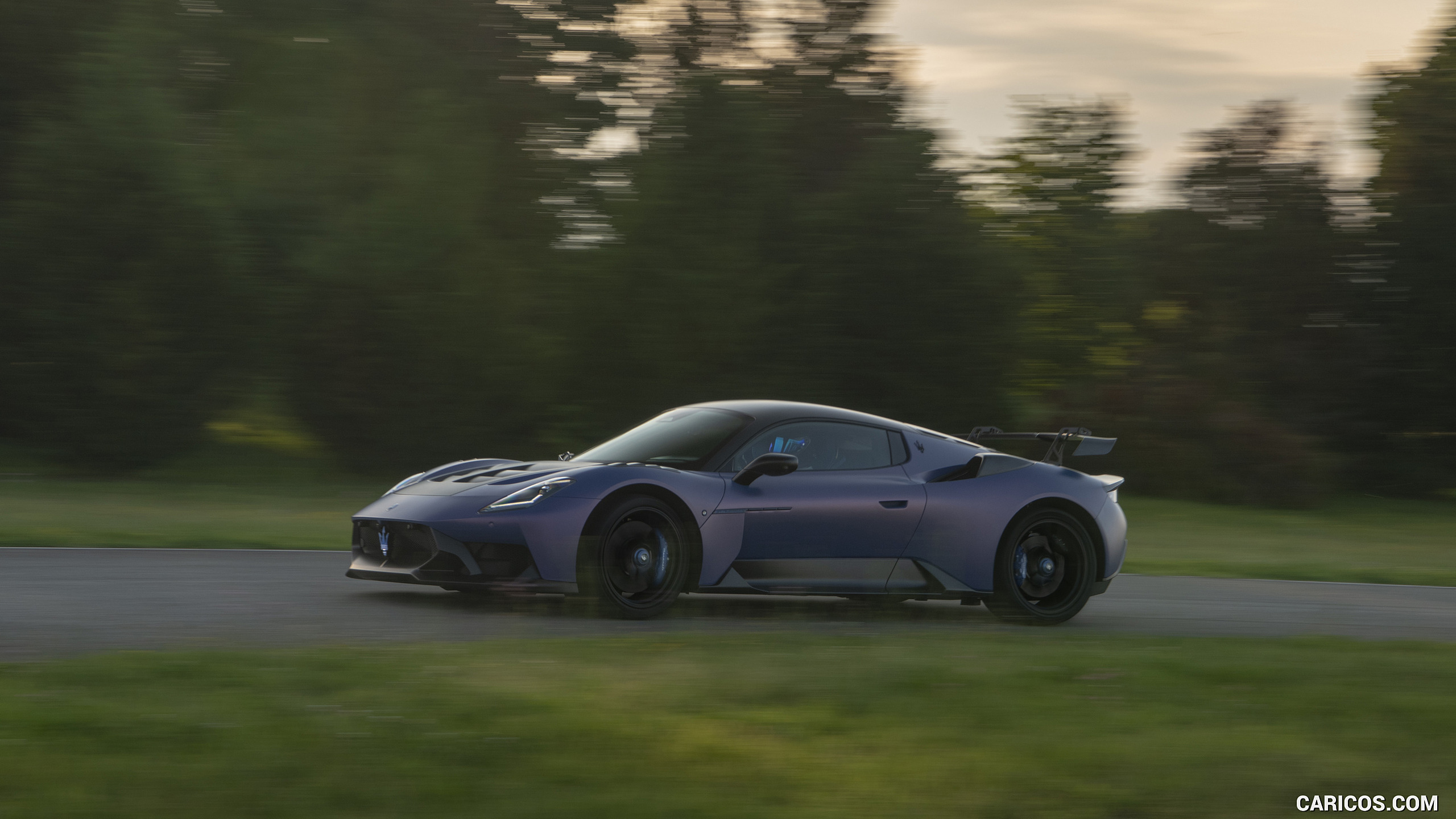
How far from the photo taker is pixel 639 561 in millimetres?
8164

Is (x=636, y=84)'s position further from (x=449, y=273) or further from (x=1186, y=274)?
(x=1186, y=274)

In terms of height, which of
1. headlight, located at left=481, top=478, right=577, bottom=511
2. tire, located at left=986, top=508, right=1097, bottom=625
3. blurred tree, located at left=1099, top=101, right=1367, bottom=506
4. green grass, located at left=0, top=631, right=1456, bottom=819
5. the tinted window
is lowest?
green grass, located at left=0, top=631, right=1456, bottom=819

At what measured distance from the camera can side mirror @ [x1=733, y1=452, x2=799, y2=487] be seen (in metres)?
8.37

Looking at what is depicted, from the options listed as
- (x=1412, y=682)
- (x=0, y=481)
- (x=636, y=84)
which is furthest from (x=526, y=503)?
(x=636, y=84)

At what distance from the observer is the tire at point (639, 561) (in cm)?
804

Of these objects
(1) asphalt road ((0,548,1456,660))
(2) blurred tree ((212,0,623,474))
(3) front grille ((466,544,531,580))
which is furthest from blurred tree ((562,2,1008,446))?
(3) front grille ((466,544,531,580))

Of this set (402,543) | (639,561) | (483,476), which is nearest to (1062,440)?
(639,561)

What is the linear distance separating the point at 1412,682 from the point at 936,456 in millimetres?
3284

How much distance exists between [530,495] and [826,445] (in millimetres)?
1949

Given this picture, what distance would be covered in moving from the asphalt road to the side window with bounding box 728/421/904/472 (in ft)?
3.11

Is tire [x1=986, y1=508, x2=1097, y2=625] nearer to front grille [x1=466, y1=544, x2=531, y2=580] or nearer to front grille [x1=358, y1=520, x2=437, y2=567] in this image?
front grille [x1=466, y1=544, x2=531, y2=580]

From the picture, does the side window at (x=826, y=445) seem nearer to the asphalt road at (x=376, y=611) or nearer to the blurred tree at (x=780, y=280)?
the asphalt road at (x=376, y=611)

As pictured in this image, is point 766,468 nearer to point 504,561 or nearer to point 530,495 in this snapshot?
point 530,495

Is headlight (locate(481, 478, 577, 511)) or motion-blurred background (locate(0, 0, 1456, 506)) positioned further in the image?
motion-blurred background (locate(0, 0, 1456, 506))
